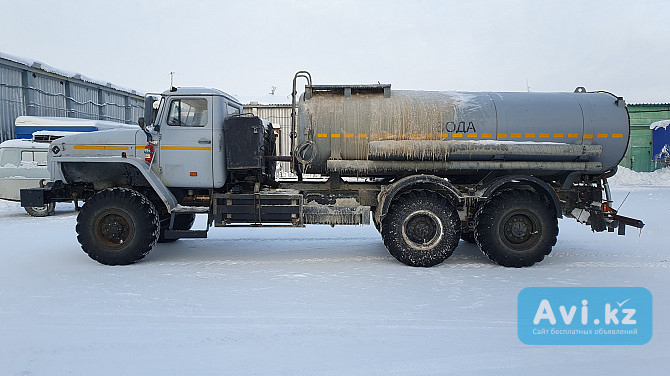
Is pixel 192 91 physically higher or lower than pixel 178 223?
higher

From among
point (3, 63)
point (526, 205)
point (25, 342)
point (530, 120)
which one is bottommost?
point (25, 342)

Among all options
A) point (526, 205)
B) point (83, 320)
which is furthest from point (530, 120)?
point (83, 320)

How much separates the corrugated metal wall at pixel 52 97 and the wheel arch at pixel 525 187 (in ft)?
63.0

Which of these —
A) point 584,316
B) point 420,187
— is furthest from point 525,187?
point 584,316

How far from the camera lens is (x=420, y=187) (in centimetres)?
696

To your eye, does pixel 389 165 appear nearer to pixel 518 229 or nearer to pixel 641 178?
pixel 518 229

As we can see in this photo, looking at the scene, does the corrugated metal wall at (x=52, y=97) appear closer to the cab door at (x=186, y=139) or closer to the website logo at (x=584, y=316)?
the cab door at (x=186, y=139)

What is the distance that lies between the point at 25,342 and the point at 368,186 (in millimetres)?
5051

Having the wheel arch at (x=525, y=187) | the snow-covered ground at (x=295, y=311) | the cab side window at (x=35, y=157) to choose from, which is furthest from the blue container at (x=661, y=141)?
the cab side window at (x=35, y=157)

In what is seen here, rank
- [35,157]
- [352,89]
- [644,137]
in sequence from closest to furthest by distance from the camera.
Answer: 1. [352,89]
2. [35,157]
3. [644,137]

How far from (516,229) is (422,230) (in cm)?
154

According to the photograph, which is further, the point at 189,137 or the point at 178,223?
the point at 178,223

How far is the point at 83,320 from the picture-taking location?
457 centimetres

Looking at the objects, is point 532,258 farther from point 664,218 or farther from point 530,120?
point 664,218
